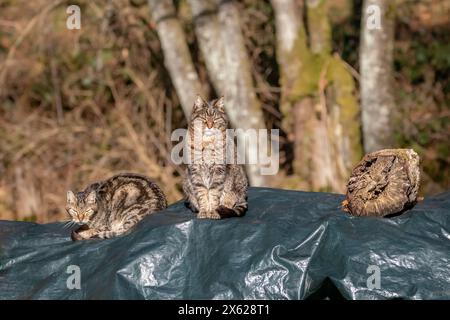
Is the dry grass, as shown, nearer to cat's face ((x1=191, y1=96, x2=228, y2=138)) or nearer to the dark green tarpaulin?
cat's face ((x1=191, y1=96, x2=228, y2=138))

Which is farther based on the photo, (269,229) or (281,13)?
(281,13)

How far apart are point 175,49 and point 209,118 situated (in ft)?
10.6

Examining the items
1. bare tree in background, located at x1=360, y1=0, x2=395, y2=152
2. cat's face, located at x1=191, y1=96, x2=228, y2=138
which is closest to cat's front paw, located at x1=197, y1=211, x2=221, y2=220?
cat's face, located at x1=191, y1=96, x2=228, y2=138

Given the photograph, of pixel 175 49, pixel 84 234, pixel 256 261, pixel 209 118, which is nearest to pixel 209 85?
pixel 175 49

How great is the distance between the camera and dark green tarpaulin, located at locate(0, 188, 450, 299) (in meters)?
3.50

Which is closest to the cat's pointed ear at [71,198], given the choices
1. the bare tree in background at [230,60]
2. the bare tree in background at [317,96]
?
the bare tree in background at [230,60]

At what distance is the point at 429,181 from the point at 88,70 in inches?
157

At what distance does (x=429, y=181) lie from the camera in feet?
25.9

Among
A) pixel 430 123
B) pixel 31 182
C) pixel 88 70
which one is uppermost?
pixel 88 70

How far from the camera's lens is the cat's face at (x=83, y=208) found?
13.7ft

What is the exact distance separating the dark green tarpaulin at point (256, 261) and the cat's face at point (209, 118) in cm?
65

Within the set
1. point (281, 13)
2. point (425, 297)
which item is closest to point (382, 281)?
point (425, 297)

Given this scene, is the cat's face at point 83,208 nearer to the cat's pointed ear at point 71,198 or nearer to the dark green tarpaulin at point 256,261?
the cat's pointed ear at point 71,198

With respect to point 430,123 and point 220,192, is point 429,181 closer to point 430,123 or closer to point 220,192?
point 430,123
